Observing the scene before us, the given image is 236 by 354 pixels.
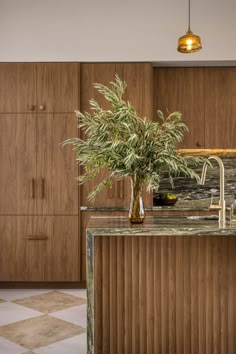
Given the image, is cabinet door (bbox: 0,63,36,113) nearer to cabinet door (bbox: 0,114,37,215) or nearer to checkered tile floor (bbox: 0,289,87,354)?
cabinet door (bbox: 0,114,37,215)

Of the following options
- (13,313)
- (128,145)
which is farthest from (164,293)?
(13,313)

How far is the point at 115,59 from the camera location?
4.92 metres

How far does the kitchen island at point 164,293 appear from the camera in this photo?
8.61ft

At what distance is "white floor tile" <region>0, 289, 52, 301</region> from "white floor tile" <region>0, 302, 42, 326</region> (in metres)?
0.27

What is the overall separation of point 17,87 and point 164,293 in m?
2.99

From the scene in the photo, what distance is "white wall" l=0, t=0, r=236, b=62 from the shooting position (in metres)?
4.91

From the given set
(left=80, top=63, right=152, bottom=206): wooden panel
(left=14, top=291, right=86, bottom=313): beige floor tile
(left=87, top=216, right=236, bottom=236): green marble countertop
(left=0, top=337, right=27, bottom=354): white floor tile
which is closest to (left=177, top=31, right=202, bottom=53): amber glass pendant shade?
(left=80, top=63, right=152, bottom=206): wooden panel

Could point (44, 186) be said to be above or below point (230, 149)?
below

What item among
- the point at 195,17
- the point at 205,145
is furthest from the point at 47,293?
the point at 195,17

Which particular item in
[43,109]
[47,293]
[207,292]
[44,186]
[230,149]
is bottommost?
[47,293]

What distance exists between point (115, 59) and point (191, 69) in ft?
2.91

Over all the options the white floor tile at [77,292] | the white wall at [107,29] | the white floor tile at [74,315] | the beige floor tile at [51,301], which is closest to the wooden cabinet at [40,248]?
the white floor tile at [77,292]

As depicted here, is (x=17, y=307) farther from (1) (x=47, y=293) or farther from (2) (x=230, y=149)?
(2) (x=230, y=149)

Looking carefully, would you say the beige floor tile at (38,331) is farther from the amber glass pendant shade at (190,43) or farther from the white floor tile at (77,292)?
the amber glass pendant shade at (190,43)
